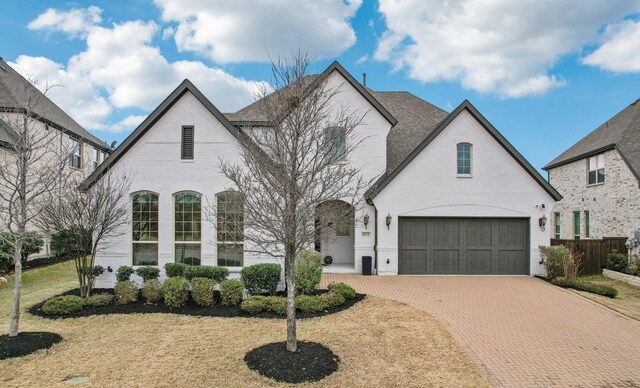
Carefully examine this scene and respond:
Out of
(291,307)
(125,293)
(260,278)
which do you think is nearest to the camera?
(291,307)

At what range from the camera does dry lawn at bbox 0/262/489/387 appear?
6.41m

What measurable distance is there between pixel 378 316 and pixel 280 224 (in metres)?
4.55

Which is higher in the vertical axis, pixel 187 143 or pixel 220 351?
pixel 187 143

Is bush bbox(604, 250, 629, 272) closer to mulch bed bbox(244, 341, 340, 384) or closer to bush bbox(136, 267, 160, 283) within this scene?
mulch bed bbox(244, 341, 340, 384)

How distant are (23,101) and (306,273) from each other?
16131 mm

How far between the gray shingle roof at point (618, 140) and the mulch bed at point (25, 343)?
22573 millimetres

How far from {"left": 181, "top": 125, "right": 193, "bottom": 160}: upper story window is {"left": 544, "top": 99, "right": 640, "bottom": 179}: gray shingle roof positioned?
19362mm

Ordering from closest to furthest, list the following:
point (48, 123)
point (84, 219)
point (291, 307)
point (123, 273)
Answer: point (291, 307) → point (84, 219) → point (123, 273) → point (48, 123)

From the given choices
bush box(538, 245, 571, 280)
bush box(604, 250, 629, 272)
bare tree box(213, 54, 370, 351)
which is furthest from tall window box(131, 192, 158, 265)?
bush box(604, 250, 629, 272)

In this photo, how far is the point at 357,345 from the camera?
25.9 ft

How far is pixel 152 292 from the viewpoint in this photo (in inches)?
442

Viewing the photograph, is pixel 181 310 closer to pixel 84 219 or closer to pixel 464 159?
pixel 84 219

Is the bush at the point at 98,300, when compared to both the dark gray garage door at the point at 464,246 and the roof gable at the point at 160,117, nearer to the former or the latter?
the roof gable at the point at 160,117

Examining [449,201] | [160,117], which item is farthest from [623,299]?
[160,117]
